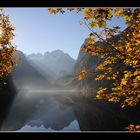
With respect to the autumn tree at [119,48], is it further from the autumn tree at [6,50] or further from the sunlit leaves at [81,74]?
the autumn tree at [6,50]

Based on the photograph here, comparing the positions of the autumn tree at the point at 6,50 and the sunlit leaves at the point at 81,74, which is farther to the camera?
the autumn tree at the point at 6,50

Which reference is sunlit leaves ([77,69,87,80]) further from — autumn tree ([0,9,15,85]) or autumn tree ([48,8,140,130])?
autumn tree ([0,9,15,85])

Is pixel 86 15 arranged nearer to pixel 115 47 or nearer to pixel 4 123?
pixel 115 47

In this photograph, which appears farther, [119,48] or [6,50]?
[6,50]

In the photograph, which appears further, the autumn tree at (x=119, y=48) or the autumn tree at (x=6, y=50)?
the autumn tree at (x=6, y=50)

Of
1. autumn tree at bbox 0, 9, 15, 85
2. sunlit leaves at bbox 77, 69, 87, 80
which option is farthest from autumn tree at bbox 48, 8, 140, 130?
autumn tree at bbox 0, 9, 15, 85

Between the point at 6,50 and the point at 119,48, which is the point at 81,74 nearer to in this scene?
the point at 119,48

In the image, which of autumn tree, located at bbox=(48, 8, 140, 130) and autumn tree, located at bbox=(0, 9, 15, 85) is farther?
autumn tree, located at bbox=(0, 9, 15, 85)

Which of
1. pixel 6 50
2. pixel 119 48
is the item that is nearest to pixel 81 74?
pixel 119 48

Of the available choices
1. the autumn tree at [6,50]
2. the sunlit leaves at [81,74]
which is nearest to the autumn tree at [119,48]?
the sunlit leaves at [81,74]
